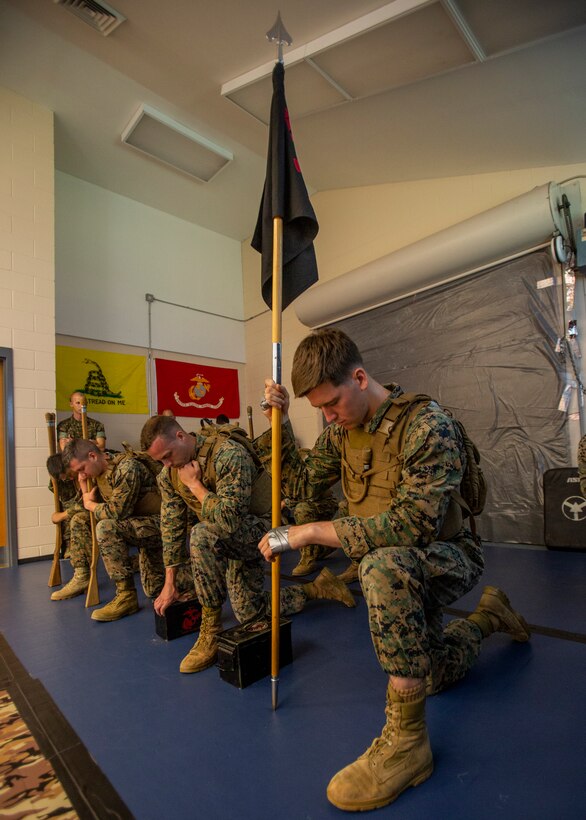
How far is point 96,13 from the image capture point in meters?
3.34

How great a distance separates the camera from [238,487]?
1.86 m

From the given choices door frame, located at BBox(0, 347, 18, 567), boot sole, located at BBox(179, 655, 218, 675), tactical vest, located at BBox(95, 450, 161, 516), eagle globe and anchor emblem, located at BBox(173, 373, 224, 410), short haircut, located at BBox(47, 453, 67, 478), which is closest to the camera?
boot sole, located at BBox(179, 655, 218, 675)

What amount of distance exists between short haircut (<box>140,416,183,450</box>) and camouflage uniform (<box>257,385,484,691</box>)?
0.97 meters

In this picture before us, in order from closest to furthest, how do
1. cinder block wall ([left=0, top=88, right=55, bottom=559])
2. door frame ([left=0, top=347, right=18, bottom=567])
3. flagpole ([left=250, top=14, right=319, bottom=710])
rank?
flagpole ([left=250, top=14, right=319, bottom=710]) < door frame ([left=0, top=347, right=18, bottom=567]) < cinder block wall ([left=0, top=88, right=55, bottom=559])

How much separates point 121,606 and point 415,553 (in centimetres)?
183

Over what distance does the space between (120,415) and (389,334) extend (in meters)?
3.25

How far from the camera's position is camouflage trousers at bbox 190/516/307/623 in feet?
6.01

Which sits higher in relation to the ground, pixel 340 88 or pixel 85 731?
pixel 340 88

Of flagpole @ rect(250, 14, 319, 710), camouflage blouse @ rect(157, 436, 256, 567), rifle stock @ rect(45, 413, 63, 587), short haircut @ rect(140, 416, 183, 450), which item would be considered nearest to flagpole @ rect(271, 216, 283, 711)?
flagpole @ rect(250, 14, 319, 710)

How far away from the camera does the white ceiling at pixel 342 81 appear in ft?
9.02

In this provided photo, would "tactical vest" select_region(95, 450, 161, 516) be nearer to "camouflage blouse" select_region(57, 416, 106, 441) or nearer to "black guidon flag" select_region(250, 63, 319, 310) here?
"black guidon flag" select_region(250, 63, 319, 310)

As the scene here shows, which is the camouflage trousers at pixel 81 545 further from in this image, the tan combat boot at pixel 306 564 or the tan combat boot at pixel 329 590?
the tan combat boot at pixel 329 590

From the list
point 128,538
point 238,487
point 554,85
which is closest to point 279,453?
point 238,487

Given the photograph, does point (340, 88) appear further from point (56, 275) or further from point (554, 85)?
point (56, 275)
